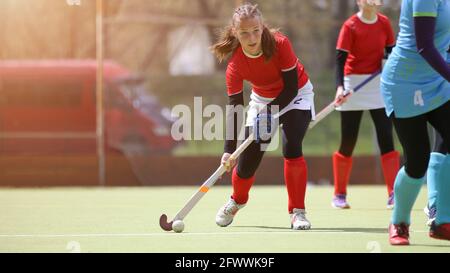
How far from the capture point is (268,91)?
7.62 m

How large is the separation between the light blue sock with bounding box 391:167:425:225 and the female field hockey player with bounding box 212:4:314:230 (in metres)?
1.12

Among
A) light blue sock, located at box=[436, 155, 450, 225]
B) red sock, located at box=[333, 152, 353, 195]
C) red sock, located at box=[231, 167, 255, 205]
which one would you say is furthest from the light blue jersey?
red sock, located at box=[333, 152, 353, 195]

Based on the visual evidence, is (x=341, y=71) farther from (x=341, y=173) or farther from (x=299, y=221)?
(x=299, y=221)

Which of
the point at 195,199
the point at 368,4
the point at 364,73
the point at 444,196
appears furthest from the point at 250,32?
the point at 364,73

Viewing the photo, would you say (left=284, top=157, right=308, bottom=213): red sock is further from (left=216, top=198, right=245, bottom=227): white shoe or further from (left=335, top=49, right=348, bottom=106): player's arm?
(left=335, top=49, right=348, bottom=106): player's arm

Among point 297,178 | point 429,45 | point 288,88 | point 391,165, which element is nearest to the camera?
point 429,45

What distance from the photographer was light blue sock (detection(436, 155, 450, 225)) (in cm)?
657

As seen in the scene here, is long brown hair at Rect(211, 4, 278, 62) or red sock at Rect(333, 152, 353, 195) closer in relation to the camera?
long brown hair at Rect(211, 4, 278, 62)

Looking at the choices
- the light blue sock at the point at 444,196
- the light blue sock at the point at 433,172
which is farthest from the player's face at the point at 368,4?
the light blue sock at the point at 444,196

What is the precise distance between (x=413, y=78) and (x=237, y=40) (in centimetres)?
158

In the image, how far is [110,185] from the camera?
1401cm

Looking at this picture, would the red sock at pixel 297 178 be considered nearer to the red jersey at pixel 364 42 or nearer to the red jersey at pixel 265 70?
the red jersey at pixel 265 70

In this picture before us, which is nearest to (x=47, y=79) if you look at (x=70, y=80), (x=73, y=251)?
(x=70, y=80)
